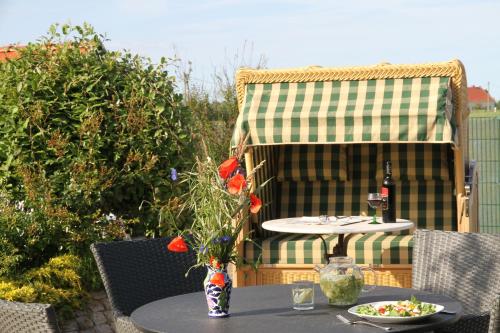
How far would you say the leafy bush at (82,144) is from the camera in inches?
258

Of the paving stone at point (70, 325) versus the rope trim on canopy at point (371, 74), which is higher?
the rope trim on canopy at point (371, 74)

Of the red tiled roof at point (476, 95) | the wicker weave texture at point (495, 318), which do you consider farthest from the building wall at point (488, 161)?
the red tiled roof at point (476, 95)

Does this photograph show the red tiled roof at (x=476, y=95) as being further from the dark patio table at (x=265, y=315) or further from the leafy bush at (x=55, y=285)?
the dark patio table at (x=265, y=315)

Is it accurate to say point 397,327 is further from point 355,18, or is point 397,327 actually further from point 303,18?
point 303,18

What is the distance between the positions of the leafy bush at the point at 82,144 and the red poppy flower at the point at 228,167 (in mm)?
2877

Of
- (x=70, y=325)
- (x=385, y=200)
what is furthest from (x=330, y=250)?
(x=70, y=325)

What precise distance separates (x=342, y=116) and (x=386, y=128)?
355 mm

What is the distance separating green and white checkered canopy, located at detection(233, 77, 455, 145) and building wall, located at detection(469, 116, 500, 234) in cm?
424

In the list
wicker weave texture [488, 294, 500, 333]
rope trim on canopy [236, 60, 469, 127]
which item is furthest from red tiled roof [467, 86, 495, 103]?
wicker weave texture [488, 294, 500, 333]

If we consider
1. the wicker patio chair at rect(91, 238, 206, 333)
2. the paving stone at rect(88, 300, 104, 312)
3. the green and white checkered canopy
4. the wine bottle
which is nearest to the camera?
the wicker patio chair at rect(91, 238, 206, 333)

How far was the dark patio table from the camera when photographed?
11.2 feet

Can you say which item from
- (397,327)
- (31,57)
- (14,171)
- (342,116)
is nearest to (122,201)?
(14,171)

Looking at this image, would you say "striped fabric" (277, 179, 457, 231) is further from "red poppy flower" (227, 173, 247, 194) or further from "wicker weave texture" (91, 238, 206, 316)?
"red poppy flower" (227, 173, 247, 194)

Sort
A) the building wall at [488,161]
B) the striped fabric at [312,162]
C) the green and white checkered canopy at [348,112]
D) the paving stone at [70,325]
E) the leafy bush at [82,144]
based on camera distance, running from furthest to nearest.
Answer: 1. the building wall at [488,161]
2. the striped fabric at [312,162]
3. the green and white checkered canopy at [348,112]
4. the leafy bush at [82,144]
5. the paving stone at [70,325]
